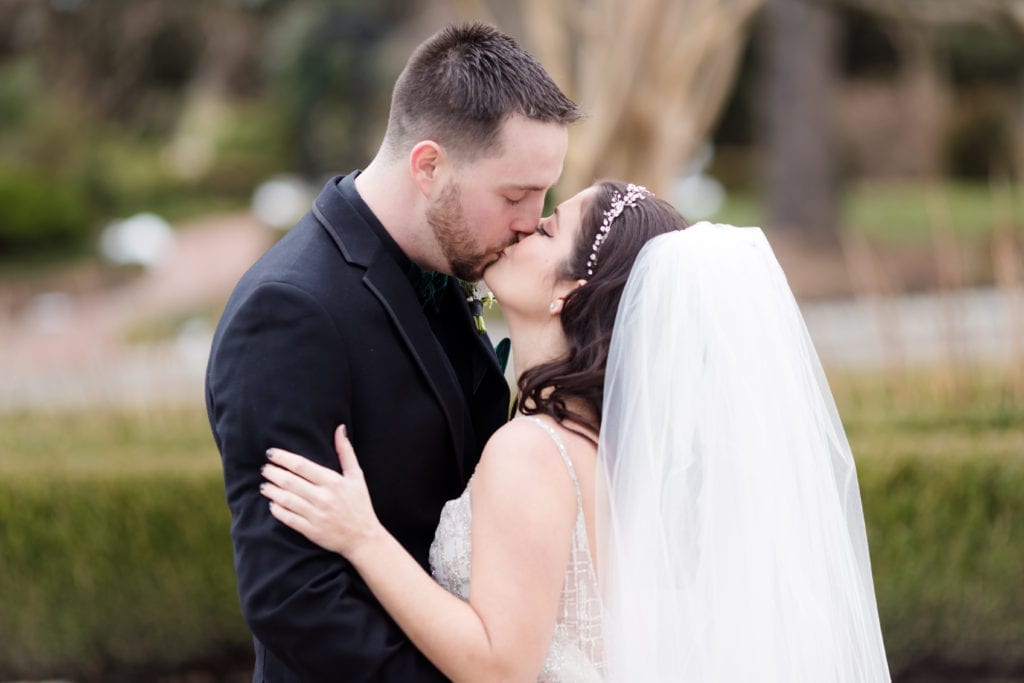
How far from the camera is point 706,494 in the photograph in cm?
233

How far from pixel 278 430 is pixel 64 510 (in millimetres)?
3577

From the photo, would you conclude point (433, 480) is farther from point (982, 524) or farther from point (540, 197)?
point (982, 524)

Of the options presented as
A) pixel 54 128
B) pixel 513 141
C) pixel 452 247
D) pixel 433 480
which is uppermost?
pixel 54 128

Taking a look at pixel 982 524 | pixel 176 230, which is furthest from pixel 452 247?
pixel 176 230

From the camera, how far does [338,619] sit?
2033 millimetres

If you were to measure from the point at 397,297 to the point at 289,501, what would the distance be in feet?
1.40

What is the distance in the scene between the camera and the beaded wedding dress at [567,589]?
2.27 metres

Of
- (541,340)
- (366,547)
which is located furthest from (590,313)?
(366,547)

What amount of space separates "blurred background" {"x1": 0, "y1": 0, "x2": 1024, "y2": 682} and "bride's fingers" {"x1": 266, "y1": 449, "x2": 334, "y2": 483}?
186 cm

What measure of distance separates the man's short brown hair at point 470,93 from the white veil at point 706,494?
1.18 feet

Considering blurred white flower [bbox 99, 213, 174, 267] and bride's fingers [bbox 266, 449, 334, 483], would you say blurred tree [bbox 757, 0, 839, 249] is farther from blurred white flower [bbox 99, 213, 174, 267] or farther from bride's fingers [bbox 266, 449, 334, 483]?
bride's fingers [bbox 266, 449, 334, 483]

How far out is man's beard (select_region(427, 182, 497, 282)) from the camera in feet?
7.38

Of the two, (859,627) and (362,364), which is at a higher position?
(362,364)

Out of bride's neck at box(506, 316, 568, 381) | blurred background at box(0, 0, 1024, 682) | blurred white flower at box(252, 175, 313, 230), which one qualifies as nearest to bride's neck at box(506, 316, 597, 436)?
bride's neck at box(506, 316, 568, 381)
